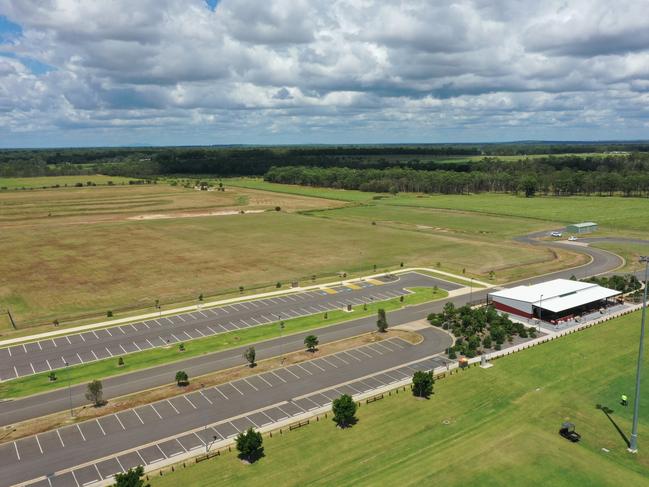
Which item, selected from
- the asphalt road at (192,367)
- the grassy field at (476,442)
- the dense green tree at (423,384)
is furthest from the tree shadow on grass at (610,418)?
the asphalt road at (192,367)

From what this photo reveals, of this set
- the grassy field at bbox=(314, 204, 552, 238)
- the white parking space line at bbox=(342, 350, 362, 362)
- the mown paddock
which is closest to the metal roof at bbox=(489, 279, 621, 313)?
the mown paddock

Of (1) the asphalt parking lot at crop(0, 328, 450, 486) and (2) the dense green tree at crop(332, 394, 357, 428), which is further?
(2) the dense green tree at crop(332, 394, 357, 428)

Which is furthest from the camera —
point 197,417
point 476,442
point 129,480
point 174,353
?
point 174,353

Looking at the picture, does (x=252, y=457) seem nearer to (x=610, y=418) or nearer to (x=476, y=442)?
(x=476, y=442)

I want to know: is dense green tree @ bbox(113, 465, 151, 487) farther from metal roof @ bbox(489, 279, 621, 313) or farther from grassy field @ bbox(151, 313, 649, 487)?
metal roof @ bbox(489, 279, 621, 313)

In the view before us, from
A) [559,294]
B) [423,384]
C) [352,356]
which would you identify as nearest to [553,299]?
[559,294]

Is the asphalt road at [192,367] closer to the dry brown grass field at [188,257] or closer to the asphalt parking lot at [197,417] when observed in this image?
the asphalt parking lot at [197,417]
